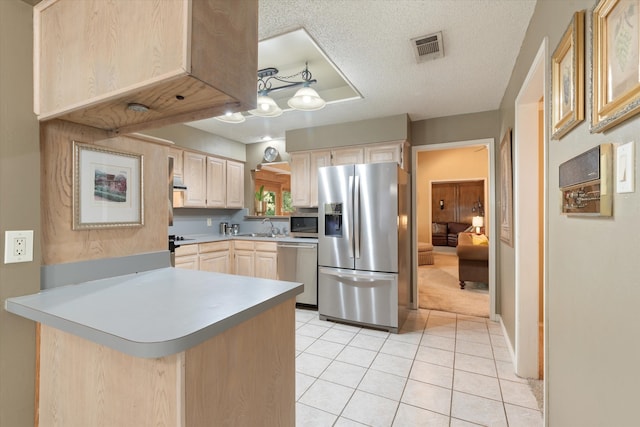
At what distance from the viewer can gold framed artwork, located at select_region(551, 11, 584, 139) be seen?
1.05 metres

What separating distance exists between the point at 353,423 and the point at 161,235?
162 centimetres

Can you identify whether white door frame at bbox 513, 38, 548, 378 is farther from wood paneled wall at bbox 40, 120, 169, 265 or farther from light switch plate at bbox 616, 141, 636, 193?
wood paneled wall at bbox 40, 120, 169, 265

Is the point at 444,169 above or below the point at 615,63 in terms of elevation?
above

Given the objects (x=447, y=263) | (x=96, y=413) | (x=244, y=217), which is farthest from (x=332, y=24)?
(x=447, y=263)

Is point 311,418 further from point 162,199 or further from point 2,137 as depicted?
point 2,137

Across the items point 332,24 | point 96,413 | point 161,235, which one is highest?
point 332,24

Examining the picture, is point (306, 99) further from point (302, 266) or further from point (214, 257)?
point (214, 257)

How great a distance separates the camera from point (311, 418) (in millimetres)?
1800

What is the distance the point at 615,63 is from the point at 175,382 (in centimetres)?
153

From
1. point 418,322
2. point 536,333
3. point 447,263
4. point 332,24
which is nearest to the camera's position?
point 332,24

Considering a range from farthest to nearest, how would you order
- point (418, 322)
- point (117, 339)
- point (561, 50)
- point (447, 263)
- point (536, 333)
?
point (447, 263)
point (418, 322)
point (536, 333)
point (561, 50)
point (117, 339)

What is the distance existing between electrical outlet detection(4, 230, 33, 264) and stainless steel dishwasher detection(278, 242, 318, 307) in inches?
116

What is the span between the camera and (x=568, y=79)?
118cm

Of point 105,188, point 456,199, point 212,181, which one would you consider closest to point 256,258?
point 212,181
